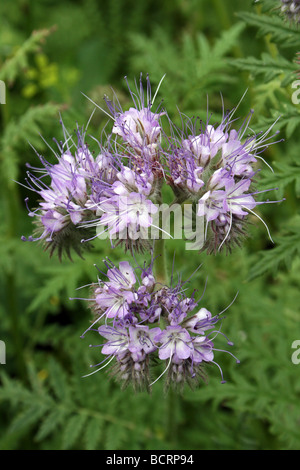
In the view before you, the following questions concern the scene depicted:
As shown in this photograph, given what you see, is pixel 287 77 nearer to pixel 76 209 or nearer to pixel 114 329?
pixel 76 209

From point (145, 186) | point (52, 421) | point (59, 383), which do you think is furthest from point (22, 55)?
point (52, 421)

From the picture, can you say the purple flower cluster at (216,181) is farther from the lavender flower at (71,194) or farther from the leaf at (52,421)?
the leaf at (52,421)

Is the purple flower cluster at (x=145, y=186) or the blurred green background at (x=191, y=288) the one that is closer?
the purple flower cluster at (x=145, y=186)

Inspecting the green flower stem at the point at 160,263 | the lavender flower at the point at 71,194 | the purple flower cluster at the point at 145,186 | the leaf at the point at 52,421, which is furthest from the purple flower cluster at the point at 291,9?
the leaf at the point at 52,421

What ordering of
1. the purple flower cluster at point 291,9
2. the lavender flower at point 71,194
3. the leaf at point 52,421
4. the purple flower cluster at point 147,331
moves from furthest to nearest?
the leaf at point 52,421
the purple flower cluster at point 291,9
the lavender flower at point 71,194
the purple flower cluster at point 147,331

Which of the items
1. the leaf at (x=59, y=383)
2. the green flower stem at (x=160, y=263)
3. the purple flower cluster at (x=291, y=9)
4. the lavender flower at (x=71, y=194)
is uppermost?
the purple flower cluster at (x=291, y=9)

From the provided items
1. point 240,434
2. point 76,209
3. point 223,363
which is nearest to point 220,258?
point 223,363

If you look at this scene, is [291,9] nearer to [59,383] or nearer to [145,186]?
[145,186]
